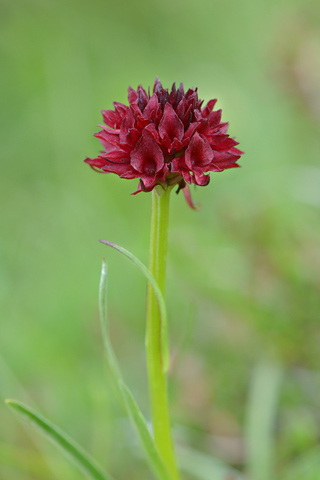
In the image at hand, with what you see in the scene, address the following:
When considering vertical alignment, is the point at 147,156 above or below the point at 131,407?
above

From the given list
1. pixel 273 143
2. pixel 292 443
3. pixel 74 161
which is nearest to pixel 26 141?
pixel 74 161

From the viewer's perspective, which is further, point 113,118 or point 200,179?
point 113,118

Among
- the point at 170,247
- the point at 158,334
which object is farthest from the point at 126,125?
the point at 170,247

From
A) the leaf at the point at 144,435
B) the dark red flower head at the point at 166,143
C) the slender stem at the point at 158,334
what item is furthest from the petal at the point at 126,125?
the leaf at the point at 144,435

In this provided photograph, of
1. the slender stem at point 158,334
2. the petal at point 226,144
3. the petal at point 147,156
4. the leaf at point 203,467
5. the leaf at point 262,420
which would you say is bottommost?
the leaf at point 203,467

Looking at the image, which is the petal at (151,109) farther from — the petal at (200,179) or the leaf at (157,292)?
the leaf at (157,292)

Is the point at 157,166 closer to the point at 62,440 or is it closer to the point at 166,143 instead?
the point at 166,143

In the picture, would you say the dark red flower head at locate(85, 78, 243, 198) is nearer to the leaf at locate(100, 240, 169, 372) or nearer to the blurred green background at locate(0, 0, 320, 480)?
the leaf at locate(100, 240, 169, 372)
